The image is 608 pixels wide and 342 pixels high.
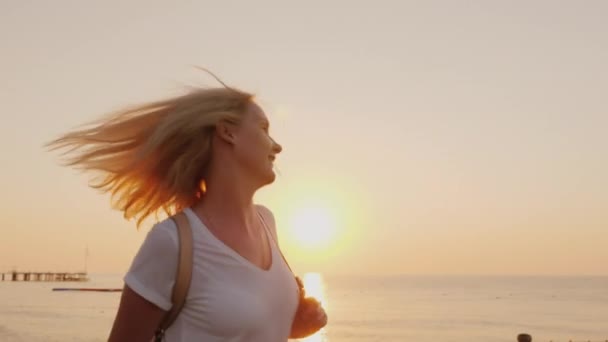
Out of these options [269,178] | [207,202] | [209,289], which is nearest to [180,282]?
[209,289]

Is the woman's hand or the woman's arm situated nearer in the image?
the woman's arm

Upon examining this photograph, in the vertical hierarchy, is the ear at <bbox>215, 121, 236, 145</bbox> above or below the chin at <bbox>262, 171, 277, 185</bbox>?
above

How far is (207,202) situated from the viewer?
272 centimetres

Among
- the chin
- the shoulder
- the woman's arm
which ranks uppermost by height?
the chin

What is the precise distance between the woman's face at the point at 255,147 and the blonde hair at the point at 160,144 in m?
0.05

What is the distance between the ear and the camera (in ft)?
8.88

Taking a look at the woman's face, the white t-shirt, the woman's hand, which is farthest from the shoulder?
the woman's hand

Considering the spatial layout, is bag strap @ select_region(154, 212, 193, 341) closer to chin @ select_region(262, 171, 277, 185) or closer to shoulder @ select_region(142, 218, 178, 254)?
shoulder @ select_region(142, 218, 178, 254)

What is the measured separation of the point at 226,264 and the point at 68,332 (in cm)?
7788

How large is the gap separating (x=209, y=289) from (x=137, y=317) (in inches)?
9.3

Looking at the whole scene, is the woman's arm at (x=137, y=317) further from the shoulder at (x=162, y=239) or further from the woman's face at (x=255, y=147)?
the woman's face at (x=255, y=147)

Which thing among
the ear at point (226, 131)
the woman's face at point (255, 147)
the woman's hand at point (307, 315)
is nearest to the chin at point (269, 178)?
the woman's face at point (255, 147)

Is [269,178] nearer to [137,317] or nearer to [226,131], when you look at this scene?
[226,131]

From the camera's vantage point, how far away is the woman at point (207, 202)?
2.41m
